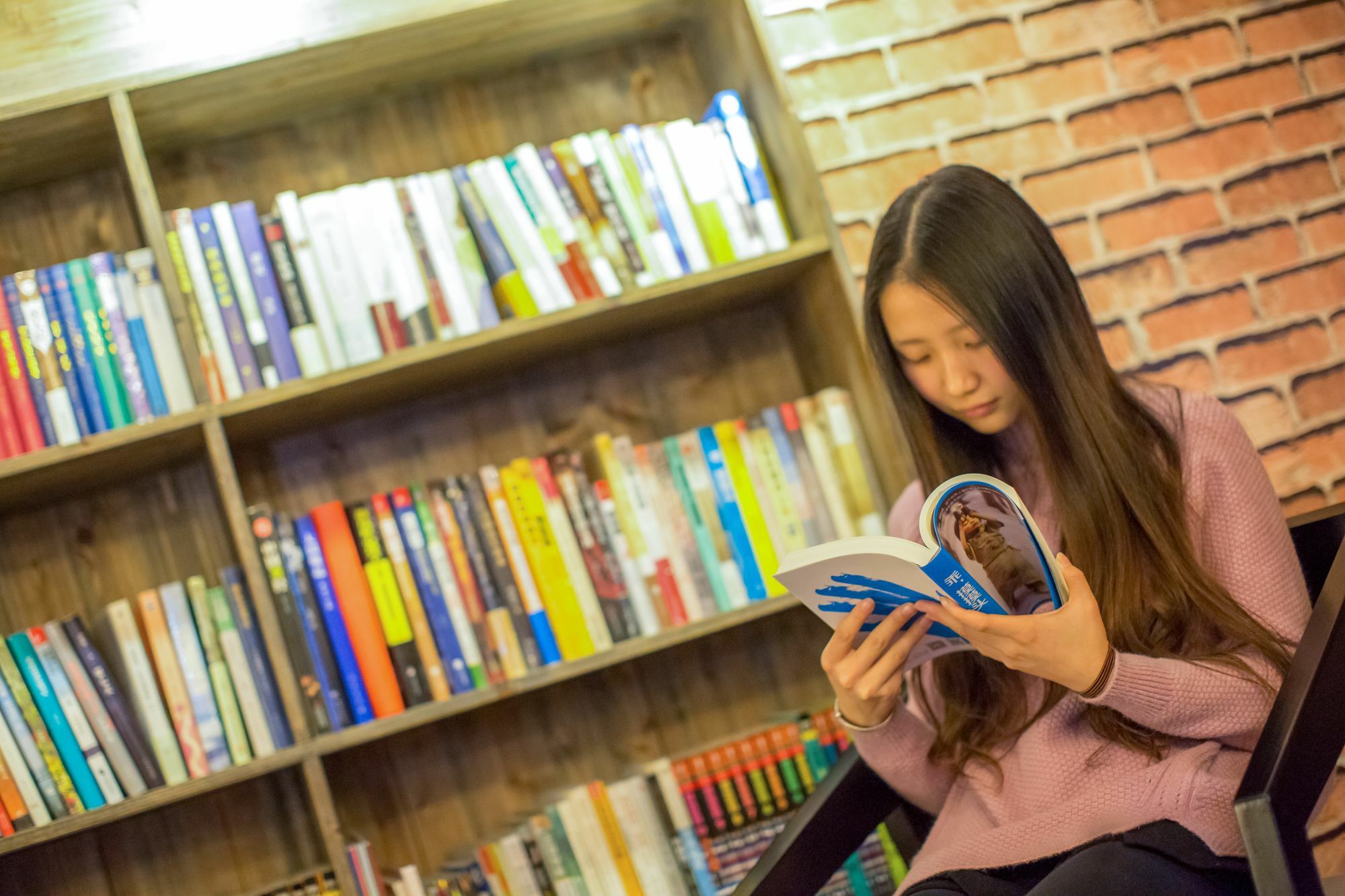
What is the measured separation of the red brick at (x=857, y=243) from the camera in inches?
68.9

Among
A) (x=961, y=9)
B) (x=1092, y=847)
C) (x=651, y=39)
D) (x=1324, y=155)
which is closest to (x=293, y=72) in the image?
(x=651, y=39)

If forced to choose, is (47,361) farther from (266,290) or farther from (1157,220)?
(1157,220)

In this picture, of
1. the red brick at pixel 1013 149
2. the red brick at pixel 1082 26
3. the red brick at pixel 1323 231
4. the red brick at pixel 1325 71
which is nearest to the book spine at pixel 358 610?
the red brick at pixel 1013 149

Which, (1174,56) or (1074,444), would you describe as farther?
(1174,56)

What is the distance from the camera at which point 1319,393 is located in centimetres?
179

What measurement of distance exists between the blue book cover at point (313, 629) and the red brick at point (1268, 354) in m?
1.42

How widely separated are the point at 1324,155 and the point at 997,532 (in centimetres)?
119

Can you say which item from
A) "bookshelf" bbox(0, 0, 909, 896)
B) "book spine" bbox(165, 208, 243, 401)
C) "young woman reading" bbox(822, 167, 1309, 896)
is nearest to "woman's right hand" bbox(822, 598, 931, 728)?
"young woman reading" bbox(822, 167, 1309, 896)

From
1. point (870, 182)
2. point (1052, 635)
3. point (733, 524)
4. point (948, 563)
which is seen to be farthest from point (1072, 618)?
point (870, 182)

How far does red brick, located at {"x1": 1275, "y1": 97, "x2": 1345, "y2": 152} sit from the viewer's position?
6.04 feet

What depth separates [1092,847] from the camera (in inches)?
42.5

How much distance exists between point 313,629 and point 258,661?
91 mm

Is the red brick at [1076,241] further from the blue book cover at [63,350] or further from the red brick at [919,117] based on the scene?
the blue book cover at [63,350]

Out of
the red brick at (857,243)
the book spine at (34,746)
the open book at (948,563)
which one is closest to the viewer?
the open book at (948,563)
